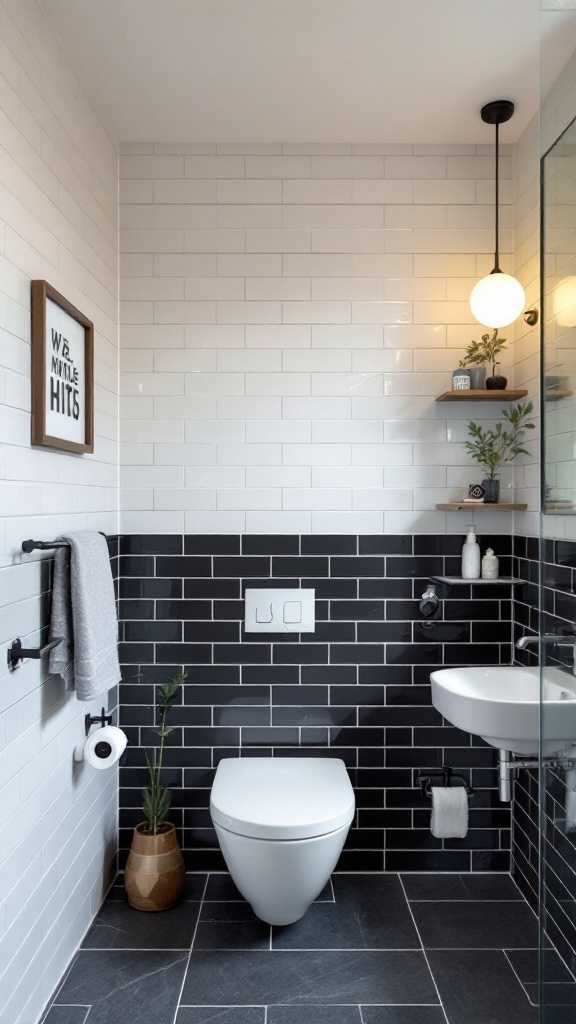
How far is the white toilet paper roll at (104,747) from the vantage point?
85.5 inches

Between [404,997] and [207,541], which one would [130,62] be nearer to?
[207,541]

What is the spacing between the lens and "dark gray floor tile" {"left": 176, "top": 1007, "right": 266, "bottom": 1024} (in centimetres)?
193

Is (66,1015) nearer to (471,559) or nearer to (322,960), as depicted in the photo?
(322,960)

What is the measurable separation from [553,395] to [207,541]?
5.31ft

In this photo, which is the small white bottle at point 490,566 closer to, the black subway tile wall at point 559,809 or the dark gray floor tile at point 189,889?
the black subway tile wall at point 559,809

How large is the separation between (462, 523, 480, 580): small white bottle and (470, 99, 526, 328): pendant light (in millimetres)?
741

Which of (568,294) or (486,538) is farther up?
(568,294)

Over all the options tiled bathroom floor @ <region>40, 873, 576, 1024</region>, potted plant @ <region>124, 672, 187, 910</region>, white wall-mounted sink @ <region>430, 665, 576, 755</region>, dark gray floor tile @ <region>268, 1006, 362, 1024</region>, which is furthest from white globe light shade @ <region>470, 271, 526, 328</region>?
dark gray floor tile @ <region>268, 1006, 362, 1024</region>

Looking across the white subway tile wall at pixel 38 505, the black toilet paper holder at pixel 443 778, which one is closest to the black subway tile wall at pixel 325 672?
the black toilet paper holder at pixel 443 778

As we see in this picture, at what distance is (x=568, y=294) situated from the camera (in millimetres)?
1257

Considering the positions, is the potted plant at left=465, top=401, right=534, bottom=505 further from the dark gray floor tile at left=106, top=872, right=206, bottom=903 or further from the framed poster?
the dark gray floor tile at left=106, top=872, right=206, bottom=903

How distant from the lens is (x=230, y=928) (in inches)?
91.4

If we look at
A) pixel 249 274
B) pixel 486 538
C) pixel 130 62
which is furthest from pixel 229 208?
pixel 486 538

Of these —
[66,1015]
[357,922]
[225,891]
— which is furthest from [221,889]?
[66,1015]
